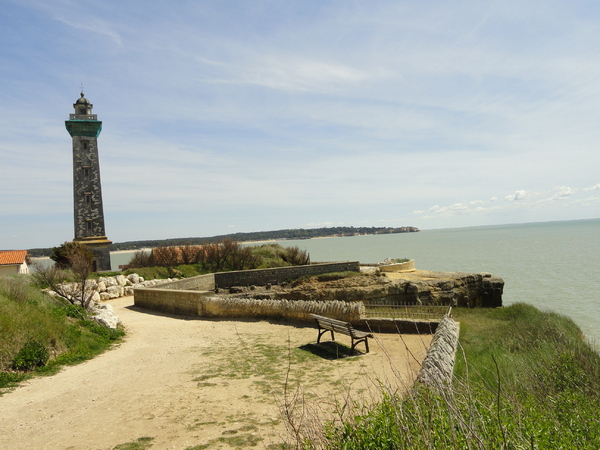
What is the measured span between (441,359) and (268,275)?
19.9 metres

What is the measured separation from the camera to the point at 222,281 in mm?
24797

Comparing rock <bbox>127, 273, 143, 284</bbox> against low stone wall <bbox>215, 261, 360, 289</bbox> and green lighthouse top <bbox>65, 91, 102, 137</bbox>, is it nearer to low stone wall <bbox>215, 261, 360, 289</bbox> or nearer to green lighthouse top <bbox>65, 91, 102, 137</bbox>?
low stone wall <bbox>215, 261, 360, 289</bbox>

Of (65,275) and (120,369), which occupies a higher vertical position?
(65,275)

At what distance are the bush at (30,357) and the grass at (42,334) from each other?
0.02 m

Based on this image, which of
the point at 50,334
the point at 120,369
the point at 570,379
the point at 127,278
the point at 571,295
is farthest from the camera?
the point at 571,295

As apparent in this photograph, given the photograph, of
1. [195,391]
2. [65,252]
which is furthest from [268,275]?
[195,391]

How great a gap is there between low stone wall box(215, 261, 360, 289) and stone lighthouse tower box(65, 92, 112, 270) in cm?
1139

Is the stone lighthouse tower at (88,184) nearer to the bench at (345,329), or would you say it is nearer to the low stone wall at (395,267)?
the low stone wall at (395,267)

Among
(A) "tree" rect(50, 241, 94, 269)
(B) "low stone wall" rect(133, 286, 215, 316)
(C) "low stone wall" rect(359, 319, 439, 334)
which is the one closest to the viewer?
(C) "low stone wall" rect(359, 319, 439, 334)

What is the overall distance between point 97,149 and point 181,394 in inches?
1164

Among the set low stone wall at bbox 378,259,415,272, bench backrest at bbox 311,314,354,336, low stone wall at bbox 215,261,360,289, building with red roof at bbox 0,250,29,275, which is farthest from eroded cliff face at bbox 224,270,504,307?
building with red roof at bbox 0,250,29,275

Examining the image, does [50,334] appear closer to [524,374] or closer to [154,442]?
[154,442]

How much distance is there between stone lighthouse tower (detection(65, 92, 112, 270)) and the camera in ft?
100

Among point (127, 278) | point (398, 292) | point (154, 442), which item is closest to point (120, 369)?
point (154, 442)
